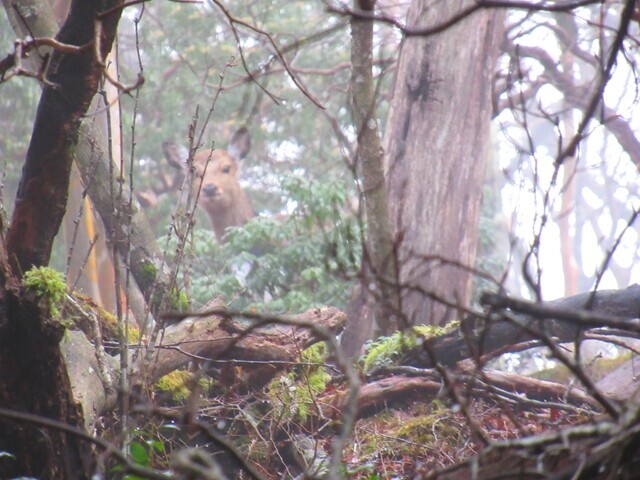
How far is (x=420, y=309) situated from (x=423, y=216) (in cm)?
107

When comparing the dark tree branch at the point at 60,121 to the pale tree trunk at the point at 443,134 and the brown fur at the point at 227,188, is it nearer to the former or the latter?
the pale tree trunk at the point at 443,134

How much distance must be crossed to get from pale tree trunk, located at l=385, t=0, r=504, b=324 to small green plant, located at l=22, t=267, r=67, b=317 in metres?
4.72

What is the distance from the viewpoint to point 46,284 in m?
2.98

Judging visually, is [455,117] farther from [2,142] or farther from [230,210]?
[2,142]

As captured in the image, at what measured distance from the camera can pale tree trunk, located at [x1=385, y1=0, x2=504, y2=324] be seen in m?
7.51

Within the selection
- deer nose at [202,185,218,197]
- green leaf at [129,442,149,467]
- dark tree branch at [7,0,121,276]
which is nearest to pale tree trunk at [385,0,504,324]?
deer nose at [202,185,218,197]

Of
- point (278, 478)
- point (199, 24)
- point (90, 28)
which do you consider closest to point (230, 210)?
point (199, 24)

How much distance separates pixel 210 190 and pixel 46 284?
8.55m

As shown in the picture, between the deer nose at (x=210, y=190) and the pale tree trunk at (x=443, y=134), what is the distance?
4.28 meters

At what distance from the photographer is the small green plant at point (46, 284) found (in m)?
2.94

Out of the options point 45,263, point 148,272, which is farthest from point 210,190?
point 45,263

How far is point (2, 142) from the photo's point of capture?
39.7ft

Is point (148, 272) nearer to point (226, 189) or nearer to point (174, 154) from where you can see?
point (174, 154)

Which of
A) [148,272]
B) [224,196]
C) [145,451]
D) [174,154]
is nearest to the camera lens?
[145,451]
